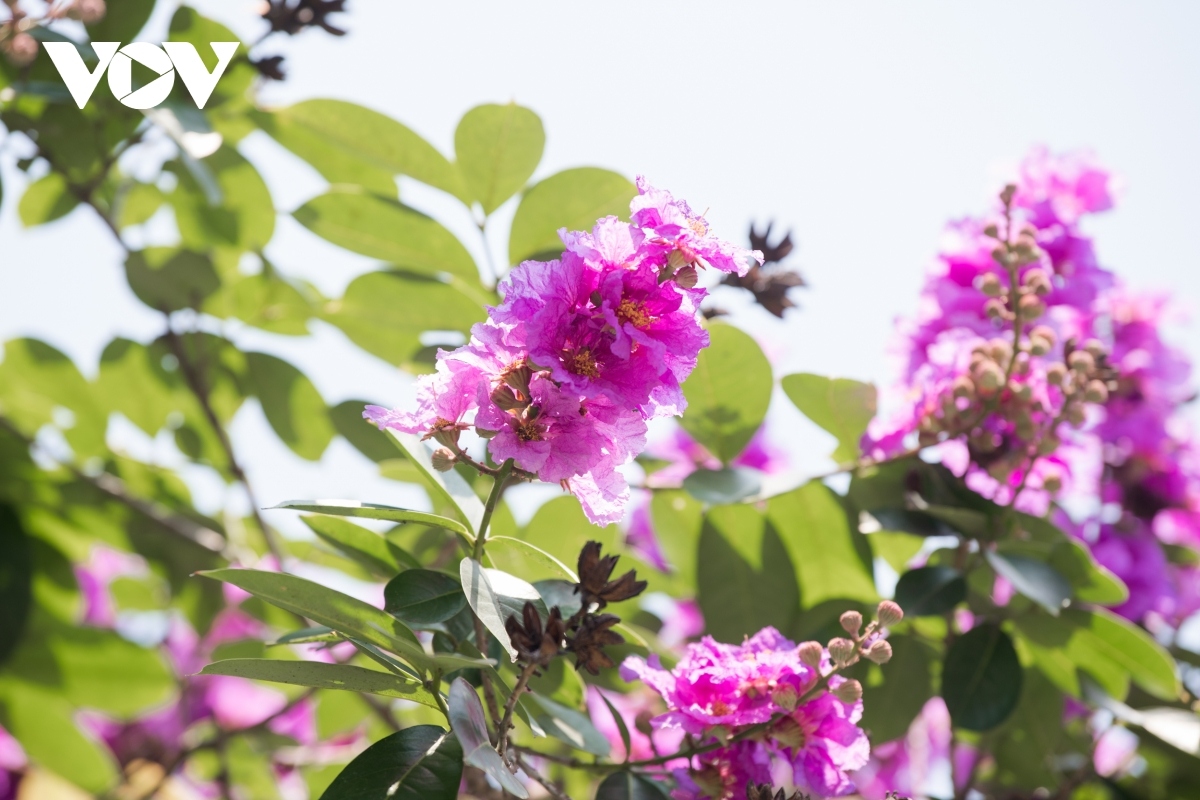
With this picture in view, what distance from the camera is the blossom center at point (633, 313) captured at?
0.76m

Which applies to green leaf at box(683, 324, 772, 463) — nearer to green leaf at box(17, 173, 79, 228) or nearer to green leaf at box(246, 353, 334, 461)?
green leaf at box(246, 353, 334, 461)

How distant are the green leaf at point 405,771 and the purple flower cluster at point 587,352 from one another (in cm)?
22

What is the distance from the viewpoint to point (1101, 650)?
1269mm

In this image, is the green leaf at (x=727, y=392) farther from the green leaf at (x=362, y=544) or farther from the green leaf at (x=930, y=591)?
the green leaf at (x=362, y=544)

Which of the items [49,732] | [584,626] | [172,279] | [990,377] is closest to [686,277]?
[584,626]

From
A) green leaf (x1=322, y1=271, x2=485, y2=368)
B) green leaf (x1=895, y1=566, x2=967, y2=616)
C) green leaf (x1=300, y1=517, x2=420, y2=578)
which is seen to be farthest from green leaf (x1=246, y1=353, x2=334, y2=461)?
green leaf (x1=895, y1=566, x2=967, y2=616)

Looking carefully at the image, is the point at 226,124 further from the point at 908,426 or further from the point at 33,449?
the point at 908,426

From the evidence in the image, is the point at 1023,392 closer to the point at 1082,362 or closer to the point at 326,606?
the point at 1082,362

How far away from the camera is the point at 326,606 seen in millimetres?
738

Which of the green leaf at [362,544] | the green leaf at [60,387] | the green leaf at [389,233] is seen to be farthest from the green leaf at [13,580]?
the green leaf at [362,544]

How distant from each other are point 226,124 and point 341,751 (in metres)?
1.03

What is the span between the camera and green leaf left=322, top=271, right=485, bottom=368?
1402 millimetres

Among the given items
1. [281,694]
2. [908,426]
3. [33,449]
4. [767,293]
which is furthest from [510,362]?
[281,694]

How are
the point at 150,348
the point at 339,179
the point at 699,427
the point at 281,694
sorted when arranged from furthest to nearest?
the point at 281,694, the point at 150,348, the point at 339,179, the point at 699,427
